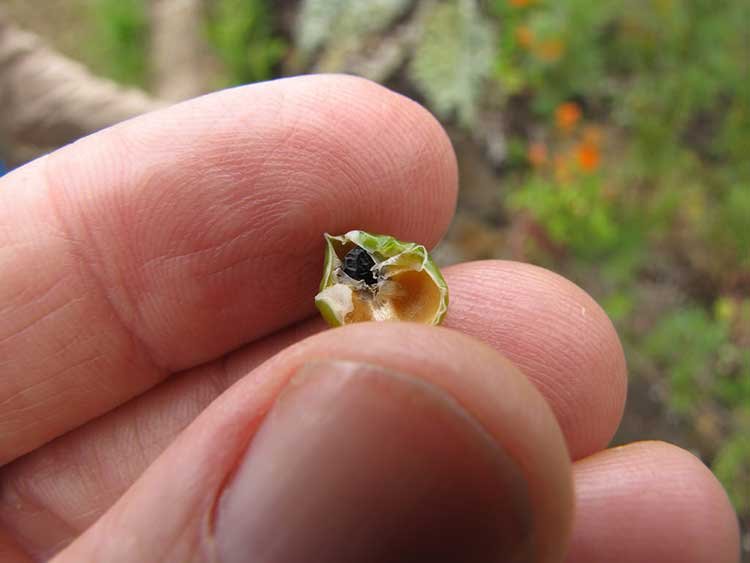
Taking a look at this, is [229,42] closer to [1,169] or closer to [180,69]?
[180,69]

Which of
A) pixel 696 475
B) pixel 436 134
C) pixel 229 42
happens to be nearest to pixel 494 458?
pixel 696 475

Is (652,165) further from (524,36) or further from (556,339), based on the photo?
(556,339)

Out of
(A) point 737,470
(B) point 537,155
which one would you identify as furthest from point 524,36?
(A) point 737,470

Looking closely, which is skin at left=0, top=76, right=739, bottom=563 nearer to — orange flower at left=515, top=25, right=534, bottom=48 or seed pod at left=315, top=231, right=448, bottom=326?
seed pod at left=315, top=231, right=448, bottom=326

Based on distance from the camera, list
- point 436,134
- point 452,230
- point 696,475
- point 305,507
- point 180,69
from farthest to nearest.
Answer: point 180,69
point 452,230
point 436,134
point 696,475
point 305,507

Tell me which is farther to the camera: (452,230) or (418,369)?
(452,230)

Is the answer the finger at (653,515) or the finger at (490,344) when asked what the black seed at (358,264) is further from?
the finger at (653,515)
